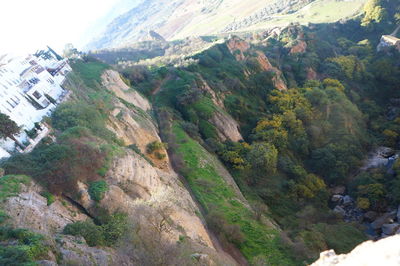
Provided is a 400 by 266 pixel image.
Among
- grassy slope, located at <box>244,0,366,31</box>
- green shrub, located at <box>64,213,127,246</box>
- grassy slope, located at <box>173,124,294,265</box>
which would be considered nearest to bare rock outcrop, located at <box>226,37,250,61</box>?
grassy slope, located at <box>173,124,294,265</box>

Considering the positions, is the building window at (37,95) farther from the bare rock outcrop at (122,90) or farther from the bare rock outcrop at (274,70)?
the bare rock outcrop at (274,70)

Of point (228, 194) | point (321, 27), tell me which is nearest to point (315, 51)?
point (321, 27)

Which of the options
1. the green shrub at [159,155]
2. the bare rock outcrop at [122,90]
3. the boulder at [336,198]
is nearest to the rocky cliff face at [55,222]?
the green shrub at [159,155]

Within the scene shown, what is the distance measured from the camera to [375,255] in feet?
41.5

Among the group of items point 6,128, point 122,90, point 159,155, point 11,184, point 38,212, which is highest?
point 6,128

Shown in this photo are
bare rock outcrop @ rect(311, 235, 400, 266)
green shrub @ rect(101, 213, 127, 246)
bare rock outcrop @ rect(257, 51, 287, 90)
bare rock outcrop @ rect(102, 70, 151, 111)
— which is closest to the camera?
bare rock outcrop @ rect(311, 235, 400, 266)

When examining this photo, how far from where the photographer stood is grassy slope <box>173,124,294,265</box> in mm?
33406

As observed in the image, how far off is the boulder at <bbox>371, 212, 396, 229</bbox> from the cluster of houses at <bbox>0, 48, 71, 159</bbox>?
1767 inches

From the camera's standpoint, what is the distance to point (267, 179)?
168 feet

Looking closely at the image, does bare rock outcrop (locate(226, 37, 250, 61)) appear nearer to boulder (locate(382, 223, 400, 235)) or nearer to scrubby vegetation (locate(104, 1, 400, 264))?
scrubby vegetation (locate(104, 1, 400, 264))

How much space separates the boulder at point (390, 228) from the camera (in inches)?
1618

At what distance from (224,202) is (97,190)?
59.8ft

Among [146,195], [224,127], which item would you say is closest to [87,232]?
[146,195]

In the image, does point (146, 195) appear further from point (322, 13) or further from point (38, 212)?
point (322, 13)
